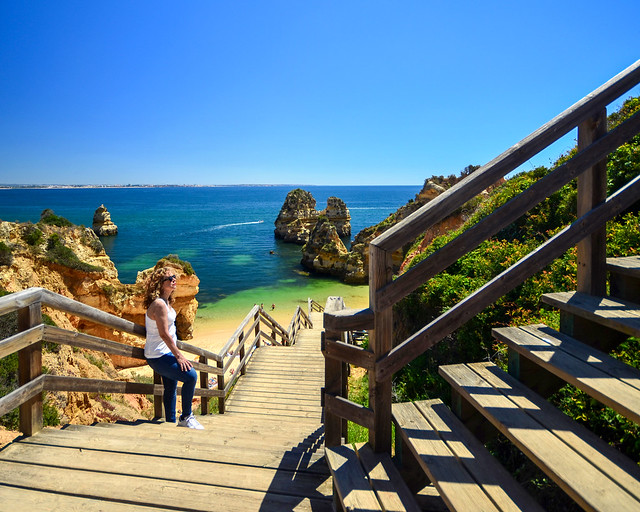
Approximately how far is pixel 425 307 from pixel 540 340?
4.34 meters

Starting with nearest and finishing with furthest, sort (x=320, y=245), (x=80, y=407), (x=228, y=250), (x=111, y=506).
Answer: (x=111, y=506) < (x=80, y=407) < (x=320, y=245) < (x=228, y=250)

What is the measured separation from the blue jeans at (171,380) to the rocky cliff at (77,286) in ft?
8.33

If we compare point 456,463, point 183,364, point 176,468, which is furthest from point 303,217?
point 456,463

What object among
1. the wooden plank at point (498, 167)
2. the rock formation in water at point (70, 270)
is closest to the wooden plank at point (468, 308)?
the wooden plank at point (498, 167)

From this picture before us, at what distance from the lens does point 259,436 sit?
3.74 meters

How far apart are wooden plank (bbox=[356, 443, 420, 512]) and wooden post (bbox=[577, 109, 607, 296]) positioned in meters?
1.74

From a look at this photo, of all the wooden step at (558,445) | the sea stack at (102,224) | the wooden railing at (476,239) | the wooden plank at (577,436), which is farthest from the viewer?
the sea stack at (102,224)

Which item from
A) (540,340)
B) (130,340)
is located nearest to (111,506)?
(540,340)

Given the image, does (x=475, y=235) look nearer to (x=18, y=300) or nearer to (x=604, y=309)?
(x=604, y=309)

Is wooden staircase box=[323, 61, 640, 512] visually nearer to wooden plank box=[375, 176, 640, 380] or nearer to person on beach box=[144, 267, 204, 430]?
wooden plank box=[375, 176, 640, 380]

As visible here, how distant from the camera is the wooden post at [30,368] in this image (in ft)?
9.55

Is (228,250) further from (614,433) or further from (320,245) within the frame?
(614,433)

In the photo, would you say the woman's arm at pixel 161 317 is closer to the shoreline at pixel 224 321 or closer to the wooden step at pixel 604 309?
the wooden step at pixel 604 309

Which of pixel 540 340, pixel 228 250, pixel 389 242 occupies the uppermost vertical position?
pixel 389 242
